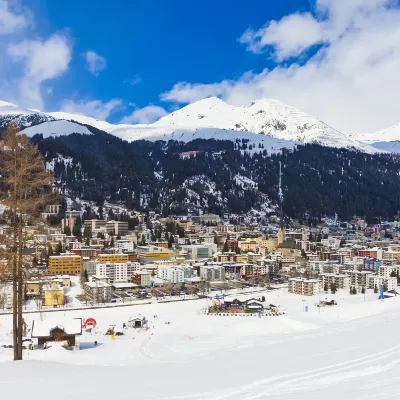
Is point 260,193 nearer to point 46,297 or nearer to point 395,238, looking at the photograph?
point 395,238

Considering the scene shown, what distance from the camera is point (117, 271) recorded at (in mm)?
57688

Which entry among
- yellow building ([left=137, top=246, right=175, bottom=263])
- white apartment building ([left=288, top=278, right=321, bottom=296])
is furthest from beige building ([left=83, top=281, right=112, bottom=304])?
yellow building ([left=137, top=246, right=175, bottom=263])

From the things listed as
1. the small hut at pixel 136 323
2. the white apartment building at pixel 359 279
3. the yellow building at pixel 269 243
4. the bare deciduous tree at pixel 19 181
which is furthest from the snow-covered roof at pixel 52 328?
the yellow building at pixel 269 243

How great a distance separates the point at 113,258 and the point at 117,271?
5850mm

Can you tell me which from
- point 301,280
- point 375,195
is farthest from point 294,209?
point 301,280

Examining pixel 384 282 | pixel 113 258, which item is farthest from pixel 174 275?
pixel 384 282

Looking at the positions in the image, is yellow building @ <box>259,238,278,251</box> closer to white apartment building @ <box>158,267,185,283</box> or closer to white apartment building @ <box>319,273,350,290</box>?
white apartment building @ <box>319,273,350,290</box>

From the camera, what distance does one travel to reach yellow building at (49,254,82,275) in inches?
2270

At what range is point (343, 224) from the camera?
5945 inches

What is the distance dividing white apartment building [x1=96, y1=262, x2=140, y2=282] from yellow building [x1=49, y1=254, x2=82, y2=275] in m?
4.56

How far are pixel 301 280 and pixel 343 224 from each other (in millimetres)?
105254

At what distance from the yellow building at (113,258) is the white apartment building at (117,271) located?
181 inches

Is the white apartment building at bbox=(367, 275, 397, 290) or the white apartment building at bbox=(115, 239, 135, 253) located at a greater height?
the white apartment building at bbox=(115, 239, 135, 253)

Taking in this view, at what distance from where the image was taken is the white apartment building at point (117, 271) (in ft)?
186
